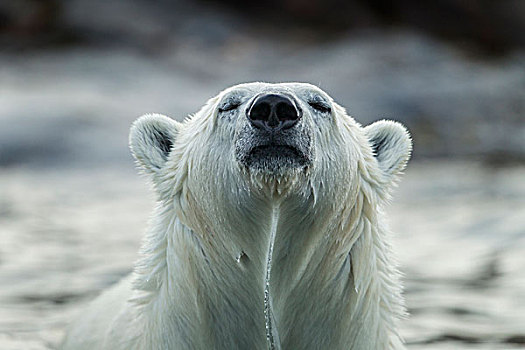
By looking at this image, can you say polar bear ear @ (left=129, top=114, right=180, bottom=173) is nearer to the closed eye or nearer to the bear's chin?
the closed eye

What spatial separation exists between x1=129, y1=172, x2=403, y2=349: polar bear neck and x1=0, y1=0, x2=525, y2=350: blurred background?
1.58 m

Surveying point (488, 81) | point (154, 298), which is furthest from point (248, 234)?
point (488, 81)

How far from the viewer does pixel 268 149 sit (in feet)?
7.61

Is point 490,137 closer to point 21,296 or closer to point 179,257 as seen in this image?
point 21,296

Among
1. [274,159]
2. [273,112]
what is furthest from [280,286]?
[273,112]

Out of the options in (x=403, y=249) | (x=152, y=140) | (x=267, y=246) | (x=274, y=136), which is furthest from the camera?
(x=403, y=249)

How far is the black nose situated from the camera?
2311 millimetres

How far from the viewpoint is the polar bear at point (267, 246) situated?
2516mm

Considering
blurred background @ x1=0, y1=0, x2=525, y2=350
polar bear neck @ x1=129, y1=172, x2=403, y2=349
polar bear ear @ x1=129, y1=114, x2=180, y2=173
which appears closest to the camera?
polar bear neck @ x1=129, y1=172, x2=403, y2=349

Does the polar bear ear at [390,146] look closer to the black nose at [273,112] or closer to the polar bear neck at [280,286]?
the polar bear neck at [280,286]

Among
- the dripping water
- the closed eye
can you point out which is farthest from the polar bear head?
the dripping water

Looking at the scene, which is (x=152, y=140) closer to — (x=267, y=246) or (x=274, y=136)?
(x=267, y=246)

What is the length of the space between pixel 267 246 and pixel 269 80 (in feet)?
33.4

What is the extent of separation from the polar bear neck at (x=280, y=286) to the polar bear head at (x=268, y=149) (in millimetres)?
135
